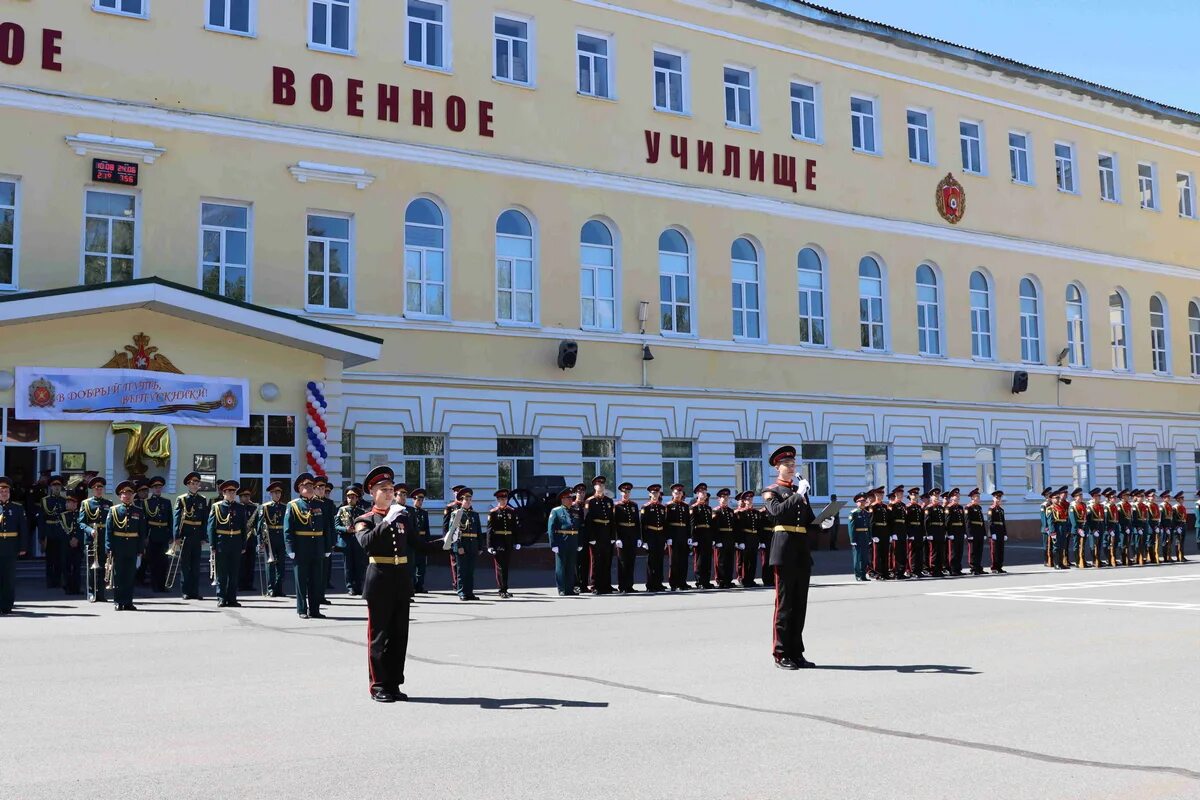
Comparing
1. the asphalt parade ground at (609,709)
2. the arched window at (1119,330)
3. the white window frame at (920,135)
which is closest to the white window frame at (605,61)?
the white window frame at (920,135)

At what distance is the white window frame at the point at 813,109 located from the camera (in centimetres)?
3428

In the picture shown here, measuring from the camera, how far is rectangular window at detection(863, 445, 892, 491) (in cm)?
3469

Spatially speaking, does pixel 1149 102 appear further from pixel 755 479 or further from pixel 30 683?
pixel 30 683

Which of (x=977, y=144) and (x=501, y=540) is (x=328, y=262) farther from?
(x=977, y=144)

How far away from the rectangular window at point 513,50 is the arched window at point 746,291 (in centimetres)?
711

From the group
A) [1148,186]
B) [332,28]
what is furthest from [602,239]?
[1148,186]

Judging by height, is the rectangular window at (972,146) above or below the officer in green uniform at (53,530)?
above

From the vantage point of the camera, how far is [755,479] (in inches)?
1287

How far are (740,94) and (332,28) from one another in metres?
11.3

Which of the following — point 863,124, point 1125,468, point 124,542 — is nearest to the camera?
point 124,542

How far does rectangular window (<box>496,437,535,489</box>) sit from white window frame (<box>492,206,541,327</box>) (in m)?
2.67

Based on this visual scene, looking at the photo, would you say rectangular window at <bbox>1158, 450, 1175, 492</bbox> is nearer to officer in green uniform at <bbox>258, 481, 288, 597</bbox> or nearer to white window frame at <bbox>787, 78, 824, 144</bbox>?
white window frame at <bbox>787, 78, 824, 144</bbox>

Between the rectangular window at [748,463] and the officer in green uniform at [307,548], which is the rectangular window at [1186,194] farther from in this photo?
the officer in green uniform at [307,548]

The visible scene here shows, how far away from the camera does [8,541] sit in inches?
640
